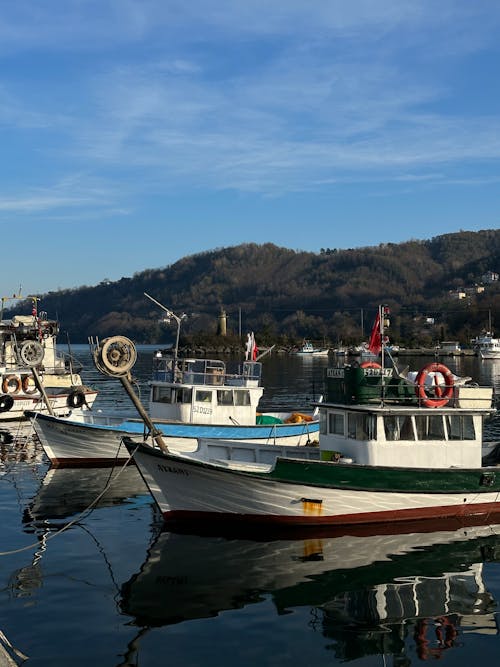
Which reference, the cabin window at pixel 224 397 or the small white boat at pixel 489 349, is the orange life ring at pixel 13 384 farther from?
the small white boat at pixel 489 349

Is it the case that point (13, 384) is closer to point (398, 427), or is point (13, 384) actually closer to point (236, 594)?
point (398, 427)

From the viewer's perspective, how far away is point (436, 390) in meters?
21.6

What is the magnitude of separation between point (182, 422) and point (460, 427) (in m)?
12.0

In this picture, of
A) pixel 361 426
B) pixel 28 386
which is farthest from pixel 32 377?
pixel 361 426

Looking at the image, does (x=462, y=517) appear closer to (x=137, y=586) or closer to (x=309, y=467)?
(x=309, y=467)

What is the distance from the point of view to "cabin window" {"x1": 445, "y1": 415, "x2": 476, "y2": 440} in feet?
68.1

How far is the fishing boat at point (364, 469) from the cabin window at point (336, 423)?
3cm

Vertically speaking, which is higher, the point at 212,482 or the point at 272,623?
the point at 212,482

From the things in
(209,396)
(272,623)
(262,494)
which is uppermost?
(209,396)

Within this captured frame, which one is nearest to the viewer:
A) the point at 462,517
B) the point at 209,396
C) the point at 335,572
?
the point at 335,572

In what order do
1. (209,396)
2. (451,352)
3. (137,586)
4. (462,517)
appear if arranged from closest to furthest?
(137,586), (462,517), (209,396), (451,352)

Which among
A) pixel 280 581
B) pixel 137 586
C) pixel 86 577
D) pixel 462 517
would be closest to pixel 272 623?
pixel 280 581

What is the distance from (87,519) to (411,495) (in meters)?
9.51

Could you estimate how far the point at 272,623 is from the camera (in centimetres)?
1373
